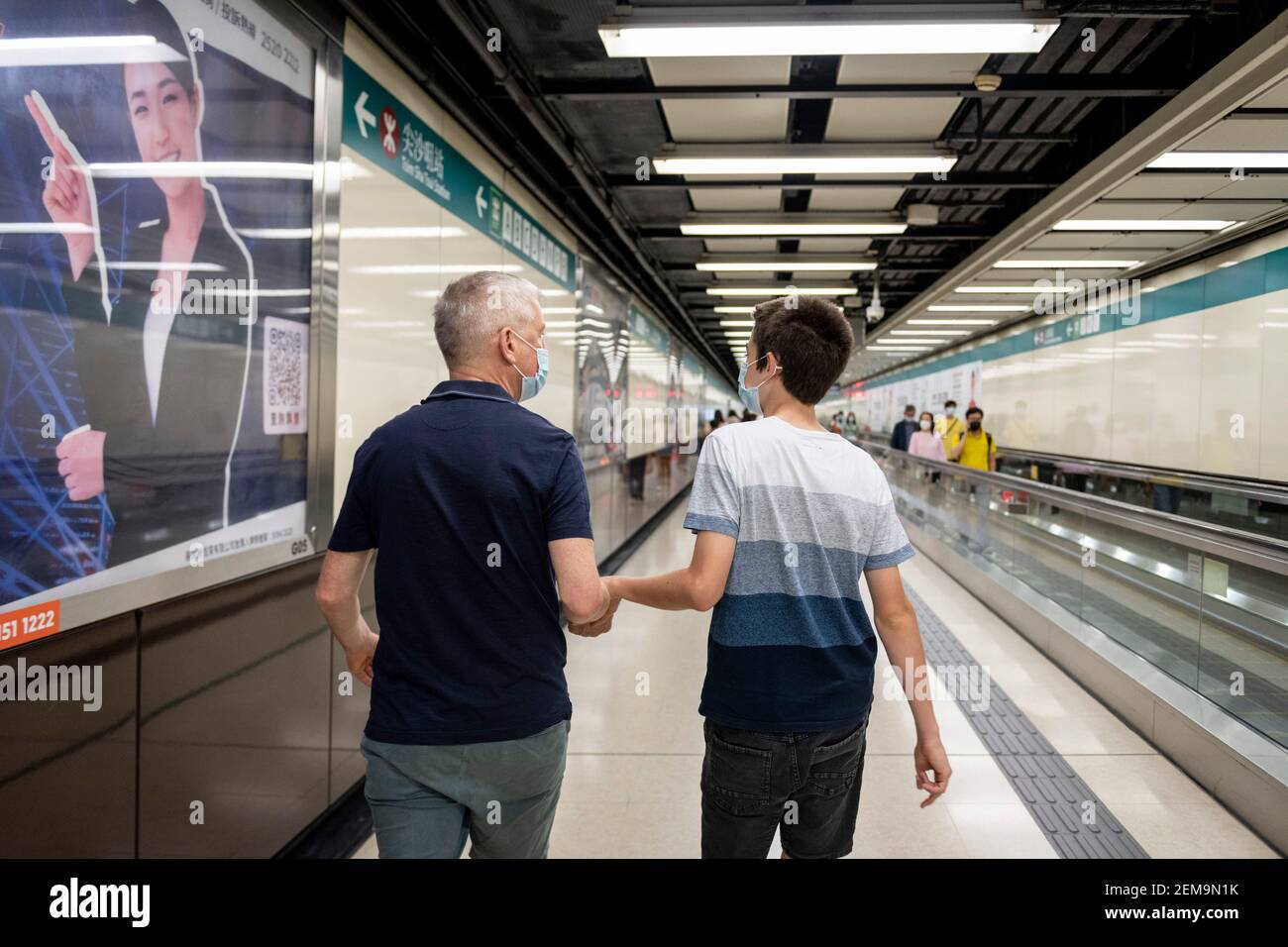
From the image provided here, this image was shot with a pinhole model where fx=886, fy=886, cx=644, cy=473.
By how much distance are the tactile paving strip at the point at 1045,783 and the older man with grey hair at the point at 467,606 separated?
95.1 inches

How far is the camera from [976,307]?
13789mm

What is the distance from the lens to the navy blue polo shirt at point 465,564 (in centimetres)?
154

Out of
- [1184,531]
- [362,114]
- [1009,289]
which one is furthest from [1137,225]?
[362,114]

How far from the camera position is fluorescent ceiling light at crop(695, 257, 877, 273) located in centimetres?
1034

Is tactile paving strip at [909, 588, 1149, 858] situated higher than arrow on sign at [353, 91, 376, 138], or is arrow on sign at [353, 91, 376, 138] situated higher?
arrow on sign at [353, 91, 376, 138]

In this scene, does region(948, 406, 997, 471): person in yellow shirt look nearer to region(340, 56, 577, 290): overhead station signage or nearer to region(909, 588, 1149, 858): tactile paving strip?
region(909, 588, 1149, 858): tactile paving strip

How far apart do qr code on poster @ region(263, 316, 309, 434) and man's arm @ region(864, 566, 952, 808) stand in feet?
6.53

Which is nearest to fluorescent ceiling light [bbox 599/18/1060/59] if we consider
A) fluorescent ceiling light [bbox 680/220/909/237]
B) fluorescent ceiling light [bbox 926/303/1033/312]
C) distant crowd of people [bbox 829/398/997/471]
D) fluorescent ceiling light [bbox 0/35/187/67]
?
fluorescent ceiling light [bbox 0/35/187/67]

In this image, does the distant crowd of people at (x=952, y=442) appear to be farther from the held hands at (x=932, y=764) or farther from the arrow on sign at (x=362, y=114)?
the held hands at (x=932, y=764)

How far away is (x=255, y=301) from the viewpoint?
2.73 meters

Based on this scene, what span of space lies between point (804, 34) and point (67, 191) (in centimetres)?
316

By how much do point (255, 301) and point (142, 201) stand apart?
0.57 m

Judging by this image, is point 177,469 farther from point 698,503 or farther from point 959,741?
point 959,741

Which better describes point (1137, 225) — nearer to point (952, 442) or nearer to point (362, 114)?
point (952, 442)
